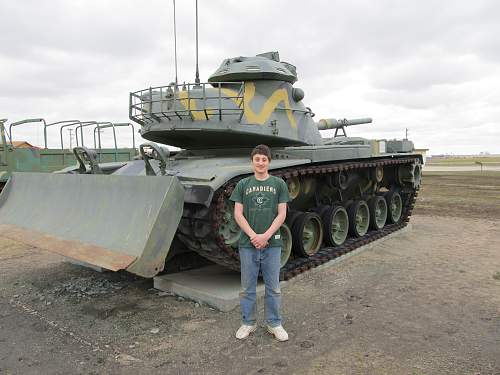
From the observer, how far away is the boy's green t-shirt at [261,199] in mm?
4070

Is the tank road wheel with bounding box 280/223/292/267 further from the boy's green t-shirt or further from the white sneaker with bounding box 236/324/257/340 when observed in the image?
the boy's green t-shirt

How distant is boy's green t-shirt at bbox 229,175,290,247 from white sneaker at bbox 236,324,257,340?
2.78 feet

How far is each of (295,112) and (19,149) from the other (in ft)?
32.0

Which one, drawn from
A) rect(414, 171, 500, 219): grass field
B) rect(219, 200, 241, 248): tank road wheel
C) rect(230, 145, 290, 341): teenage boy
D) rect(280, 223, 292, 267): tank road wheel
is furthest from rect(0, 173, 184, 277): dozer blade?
rect(414, 171, 500, 219): grass field

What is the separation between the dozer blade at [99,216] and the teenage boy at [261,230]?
85 centimetres

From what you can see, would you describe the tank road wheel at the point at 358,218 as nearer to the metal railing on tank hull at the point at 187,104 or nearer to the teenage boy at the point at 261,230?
the metal railing on tank hull at the point at 187,104

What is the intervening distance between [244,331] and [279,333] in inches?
12.9

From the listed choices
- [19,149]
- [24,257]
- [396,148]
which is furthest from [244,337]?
[19,149]

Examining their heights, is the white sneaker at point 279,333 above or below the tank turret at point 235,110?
below

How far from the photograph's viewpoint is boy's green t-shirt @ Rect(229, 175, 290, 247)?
4070mm

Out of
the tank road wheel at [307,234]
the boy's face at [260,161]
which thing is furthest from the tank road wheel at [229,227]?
the tank road wheel at [307,234]

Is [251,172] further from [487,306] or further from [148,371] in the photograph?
[487,306]

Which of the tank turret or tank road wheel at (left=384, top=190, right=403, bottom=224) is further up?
the tank turret

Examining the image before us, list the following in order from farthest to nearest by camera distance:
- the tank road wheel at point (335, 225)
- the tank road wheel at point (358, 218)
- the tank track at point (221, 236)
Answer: the tank road wheel at point (358, 218) → the tank road wheel at point (335, 225) → the tank track at point (221, 236)
